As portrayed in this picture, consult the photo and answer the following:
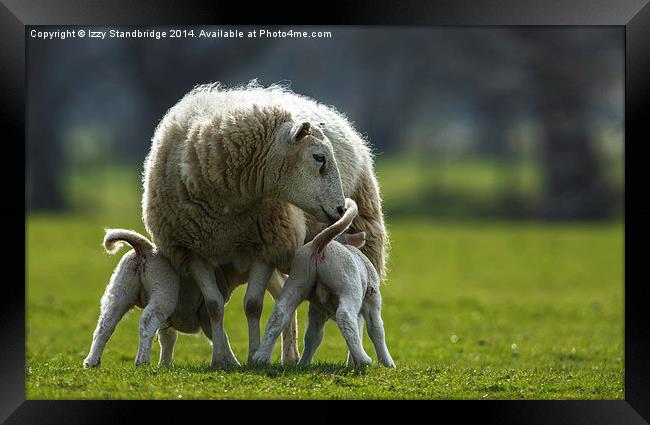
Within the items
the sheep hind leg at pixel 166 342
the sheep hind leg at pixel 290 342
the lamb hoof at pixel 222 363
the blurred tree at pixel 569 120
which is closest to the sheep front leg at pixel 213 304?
the lamb hoof at pixel 222 363

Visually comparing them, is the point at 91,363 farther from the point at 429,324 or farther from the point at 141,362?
the point at 429,324

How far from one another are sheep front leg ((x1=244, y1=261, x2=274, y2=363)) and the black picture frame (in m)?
2.35

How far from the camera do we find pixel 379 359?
28.7ft

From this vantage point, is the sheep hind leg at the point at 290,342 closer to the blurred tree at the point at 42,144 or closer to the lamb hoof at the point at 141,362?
the lamb hoof at the point at 141,362

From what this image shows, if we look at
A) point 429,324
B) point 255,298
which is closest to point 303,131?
point 255,298

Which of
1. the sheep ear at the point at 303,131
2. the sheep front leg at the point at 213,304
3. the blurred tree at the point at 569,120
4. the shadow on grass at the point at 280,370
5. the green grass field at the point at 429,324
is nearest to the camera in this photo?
the green grass field at the point at 429,324

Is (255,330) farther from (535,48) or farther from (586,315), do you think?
(535,48)

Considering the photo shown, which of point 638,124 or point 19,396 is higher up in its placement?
point 638,124

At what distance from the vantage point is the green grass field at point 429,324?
7328mm

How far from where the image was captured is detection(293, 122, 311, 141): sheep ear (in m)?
8.37
